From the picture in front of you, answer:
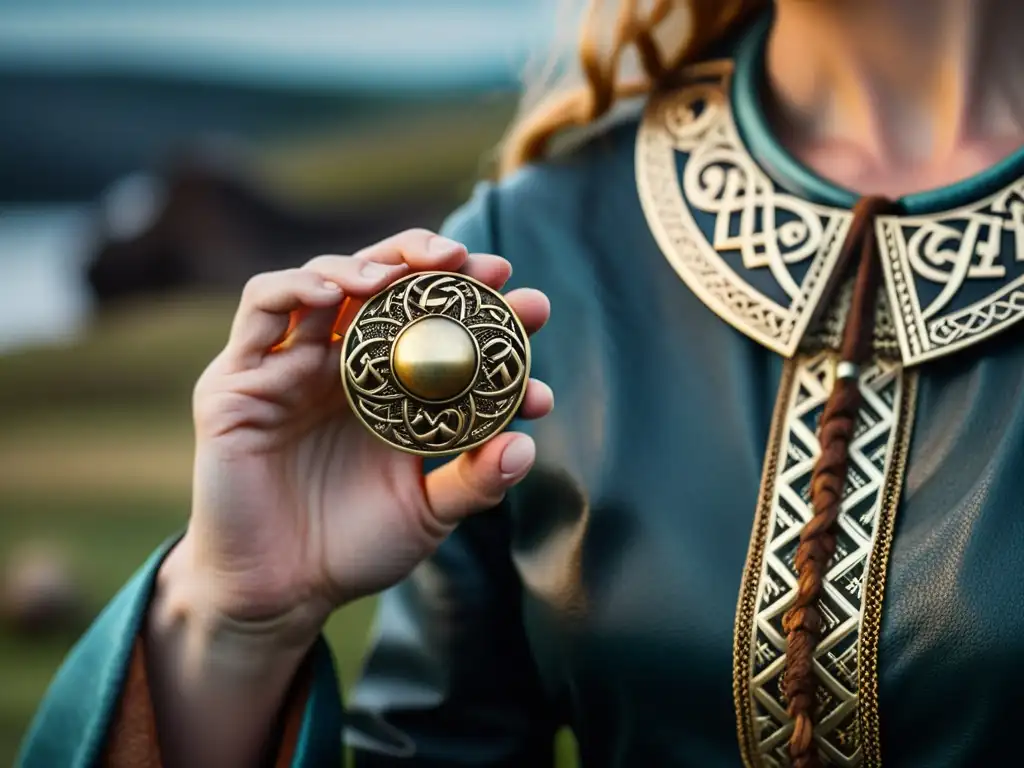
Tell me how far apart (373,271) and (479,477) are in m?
0.18

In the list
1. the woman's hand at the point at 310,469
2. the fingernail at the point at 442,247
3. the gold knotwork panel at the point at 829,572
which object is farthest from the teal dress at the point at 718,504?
the fingernail at the point at 442,247

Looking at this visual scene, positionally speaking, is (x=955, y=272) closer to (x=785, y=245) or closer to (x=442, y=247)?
(x=785, y=245)

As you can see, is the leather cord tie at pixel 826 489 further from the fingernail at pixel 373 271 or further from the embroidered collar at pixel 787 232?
the fingernail at pixel 373 271

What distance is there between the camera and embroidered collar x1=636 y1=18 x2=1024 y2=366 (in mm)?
1023

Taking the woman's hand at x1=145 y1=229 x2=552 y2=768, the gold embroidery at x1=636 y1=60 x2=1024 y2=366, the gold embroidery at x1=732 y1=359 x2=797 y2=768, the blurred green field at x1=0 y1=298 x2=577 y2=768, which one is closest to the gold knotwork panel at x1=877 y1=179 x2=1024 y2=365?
the gold embroidery at x1=636 y1=60 x2=1024 y2=366

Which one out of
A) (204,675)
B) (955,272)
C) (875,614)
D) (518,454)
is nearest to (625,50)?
(955,272)

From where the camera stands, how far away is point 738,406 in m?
1.07

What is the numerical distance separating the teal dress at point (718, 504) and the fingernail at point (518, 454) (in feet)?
0.46

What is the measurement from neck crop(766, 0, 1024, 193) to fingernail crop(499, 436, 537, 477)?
1.42ft

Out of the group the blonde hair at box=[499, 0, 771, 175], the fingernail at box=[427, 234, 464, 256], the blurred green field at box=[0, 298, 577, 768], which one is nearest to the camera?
the fingernail at box=[427, 234, 464, 256]

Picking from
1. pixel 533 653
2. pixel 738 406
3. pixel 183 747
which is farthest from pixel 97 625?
pixel 738 406

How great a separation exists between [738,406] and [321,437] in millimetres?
366

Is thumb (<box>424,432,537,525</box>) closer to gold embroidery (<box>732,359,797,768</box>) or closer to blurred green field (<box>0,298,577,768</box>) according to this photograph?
gold embroidery (<box>732,359,797,768</box>)

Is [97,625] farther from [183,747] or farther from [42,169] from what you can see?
[42,169]
